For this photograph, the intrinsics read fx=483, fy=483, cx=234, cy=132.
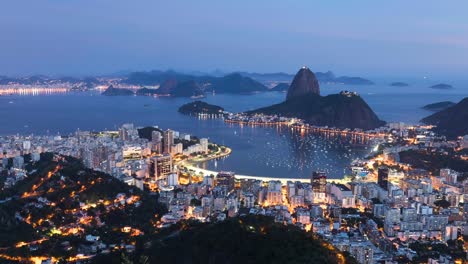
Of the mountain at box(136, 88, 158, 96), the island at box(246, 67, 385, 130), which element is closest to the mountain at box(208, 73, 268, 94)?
the mountain at box(136, 88, 158, 96)

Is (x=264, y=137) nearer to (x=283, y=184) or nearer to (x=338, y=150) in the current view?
(x=338, y=150)

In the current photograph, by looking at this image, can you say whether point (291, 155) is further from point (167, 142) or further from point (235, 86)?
point (235, 86)

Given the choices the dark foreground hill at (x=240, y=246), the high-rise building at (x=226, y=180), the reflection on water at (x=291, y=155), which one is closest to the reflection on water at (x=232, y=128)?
the reflection on water at (x=291, y=155)

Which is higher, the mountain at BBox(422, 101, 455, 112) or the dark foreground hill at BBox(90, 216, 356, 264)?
the mountain at BBox(422, 101, 455, 112)

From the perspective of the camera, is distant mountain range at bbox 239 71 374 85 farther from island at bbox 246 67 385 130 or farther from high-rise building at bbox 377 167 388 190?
high-rise building at bbox 377 167 388 190

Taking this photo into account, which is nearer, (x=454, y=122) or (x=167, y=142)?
(x=167, y=142)

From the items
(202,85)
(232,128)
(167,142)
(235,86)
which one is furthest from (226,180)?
(202,85)

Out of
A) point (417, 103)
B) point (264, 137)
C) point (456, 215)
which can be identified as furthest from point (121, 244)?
point (417, 103)
